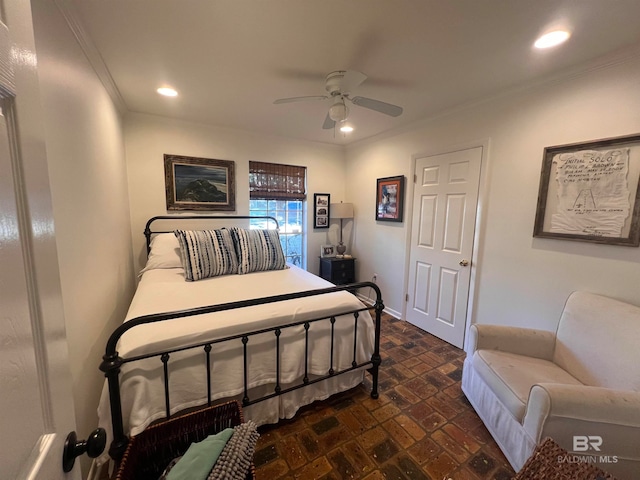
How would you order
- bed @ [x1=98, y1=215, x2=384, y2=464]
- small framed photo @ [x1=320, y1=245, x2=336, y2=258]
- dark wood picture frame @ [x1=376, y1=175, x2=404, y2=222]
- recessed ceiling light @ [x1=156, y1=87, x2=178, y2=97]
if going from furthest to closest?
small framed photo @ [x1=320, y1=245, x2=336, y2=258]
dark wood picture frame @ [x1=376, y1=175, x2=404, y2=222]
recessed ceiling light @ [x1=156, y1=87, x2=178, y2=97]
bed @ [x1=98, y1=215, x2=384, y2=464]

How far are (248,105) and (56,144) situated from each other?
169cm

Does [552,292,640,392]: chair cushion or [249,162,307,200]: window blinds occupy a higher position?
[249,162,307,200]: window blinds

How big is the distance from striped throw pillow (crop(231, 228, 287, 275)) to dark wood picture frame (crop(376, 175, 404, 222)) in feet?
4.86

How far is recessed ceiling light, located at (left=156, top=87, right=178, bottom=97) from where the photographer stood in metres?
2.24

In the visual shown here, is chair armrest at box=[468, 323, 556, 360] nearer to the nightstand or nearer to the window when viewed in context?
the nightstand

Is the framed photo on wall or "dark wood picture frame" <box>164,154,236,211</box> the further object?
the framed photo on wall

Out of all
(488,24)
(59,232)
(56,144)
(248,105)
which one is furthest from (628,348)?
(248,105)

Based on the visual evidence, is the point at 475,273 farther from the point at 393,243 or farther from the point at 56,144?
the point at 56,144

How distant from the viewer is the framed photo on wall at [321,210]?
3.97 metres

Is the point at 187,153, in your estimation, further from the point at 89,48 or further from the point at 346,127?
the point at 346,127

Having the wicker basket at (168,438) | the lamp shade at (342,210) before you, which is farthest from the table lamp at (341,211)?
the wicker basket at (168,438)

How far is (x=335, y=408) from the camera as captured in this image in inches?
71.7

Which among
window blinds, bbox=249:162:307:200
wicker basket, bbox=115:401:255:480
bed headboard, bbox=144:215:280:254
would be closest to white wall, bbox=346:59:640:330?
window blinds, bbox=249:162:307:200

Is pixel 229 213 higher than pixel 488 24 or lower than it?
lower
